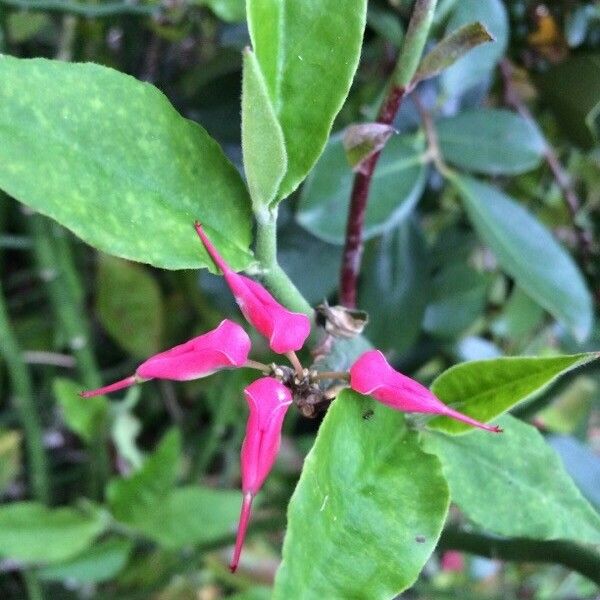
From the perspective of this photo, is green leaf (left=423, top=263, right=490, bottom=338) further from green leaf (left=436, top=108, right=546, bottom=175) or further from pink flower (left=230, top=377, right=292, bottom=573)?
pink flower (left=230, top=377, right=292, bottom=573)

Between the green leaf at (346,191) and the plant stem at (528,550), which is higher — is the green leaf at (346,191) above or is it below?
above

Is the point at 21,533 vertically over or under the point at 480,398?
under

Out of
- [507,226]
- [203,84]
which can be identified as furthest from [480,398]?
[203,84]

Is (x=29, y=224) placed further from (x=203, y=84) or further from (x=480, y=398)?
(x=480, y=398)

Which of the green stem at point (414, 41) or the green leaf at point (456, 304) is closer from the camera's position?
the green stem at point (414, 41)

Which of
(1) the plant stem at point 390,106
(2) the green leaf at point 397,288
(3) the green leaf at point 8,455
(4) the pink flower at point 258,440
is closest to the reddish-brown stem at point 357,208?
(1) the plant stem at point 390,106

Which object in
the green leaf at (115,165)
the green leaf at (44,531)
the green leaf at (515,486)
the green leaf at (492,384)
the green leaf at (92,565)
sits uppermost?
the green leaf at (115,165)

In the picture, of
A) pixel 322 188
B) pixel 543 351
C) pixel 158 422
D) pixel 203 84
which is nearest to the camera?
pixel 322 188

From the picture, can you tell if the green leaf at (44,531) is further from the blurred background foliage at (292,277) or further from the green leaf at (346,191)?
the green leaf at (346,191)
